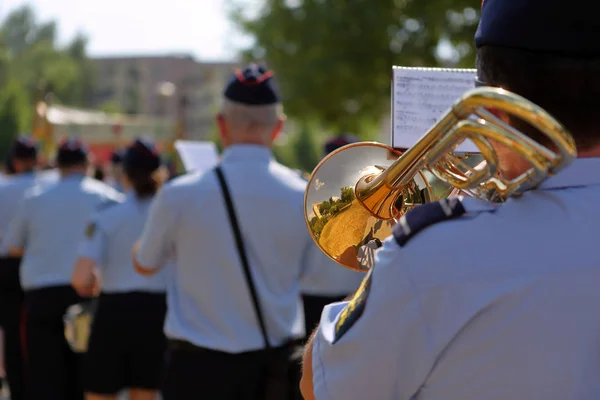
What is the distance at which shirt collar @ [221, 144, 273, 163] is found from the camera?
12.1 ft

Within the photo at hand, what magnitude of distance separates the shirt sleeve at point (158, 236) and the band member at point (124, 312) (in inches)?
57.6

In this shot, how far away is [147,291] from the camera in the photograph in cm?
512

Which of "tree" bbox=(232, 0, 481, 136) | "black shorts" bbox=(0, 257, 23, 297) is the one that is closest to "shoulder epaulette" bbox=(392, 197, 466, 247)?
"black shorts" bbox=(0, 257, 23, 297)

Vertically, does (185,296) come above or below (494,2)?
below

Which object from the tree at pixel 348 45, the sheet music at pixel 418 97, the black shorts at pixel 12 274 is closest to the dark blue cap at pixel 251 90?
the sheet music at pixel 418 97

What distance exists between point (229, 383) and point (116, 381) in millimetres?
1731

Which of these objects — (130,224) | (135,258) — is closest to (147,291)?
(130,224)

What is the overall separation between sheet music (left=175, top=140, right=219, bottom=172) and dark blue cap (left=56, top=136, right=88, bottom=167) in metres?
1.91

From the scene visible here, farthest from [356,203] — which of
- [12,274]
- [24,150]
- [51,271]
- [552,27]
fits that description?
[24,150]

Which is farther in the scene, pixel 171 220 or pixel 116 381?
pixel 116 381

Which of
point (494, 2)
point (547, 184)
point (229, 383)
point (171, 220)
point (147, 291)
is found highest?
point (494, 2)

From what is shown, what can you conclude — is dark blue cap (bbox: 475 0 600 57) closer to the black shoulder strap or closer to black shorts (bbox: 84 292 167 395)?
the black shoulder strap

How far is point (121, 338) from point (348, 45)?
1253cm

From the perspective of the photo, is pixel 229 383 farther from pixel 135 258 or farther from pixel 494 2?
pixel 494 2
